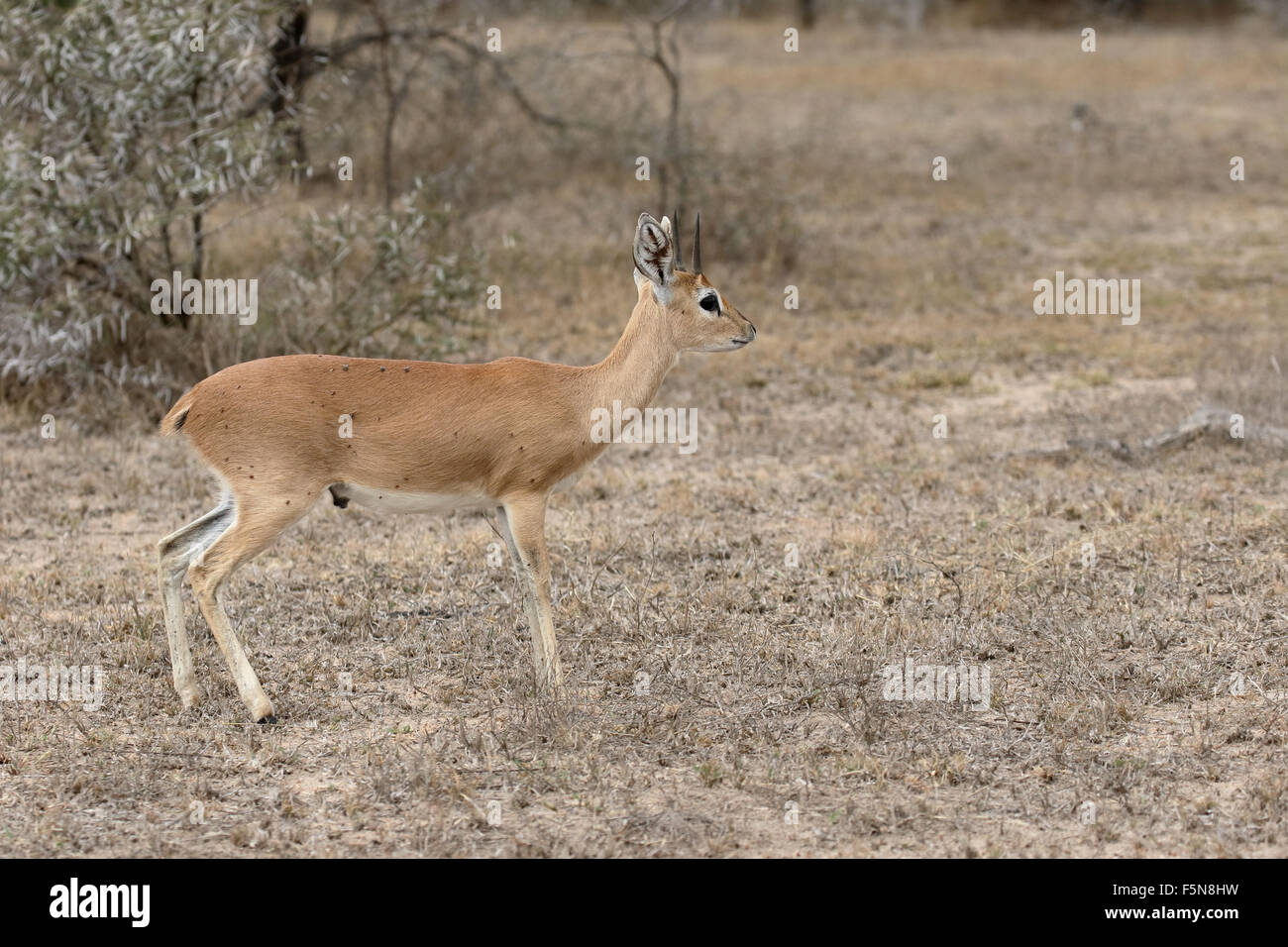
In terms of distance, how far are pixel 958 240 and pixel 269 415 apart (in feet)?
38.8

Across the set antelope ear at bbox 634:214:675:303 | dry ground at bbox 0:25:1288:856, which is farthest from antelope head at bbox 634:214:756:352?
dry ground at bbox 0:25:1288:856

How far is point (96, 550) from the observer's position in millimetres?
7984

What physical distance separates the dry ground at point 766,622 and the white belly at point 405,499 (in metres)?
0.78

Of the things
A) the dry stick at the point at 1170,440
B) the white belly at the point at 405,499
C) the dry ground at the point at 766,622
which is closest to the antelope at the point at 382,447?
the white belly at the point at 405,499

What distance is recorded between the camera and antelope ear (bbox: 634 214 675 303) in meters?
6.02

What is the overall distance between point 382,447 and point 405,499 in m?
0.22

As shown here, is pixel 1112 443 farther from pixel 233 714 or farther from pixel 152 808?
pixel 152 808

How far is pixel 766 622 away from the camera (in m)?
6.88

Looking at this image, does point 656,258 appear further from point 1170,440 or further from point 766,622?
point 1170,440

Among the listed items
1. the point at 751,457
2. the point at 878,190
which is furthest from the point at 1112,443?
the point at 878,190

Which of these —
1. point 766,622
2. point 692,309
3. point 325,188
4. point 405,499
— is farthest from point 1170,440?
point 325,188

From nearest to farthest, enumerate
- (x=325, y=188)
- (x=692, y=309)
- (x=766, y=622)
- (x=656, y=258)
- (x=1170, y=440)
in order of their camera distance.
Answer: (x=656, y=258) → (x=692, y=309) → (x=766, y=622) → (x=1170, y=440) → (x=325, y=188)

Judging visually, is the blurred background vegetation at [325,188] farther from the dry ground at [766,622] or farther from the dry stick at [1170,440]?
the dry stick at [1170,440]

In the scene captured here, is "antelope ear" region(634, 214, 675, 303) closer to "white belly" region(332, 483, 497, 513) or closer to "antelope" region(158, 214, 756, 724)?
"antelope" region(158, 214, 756, 724)
